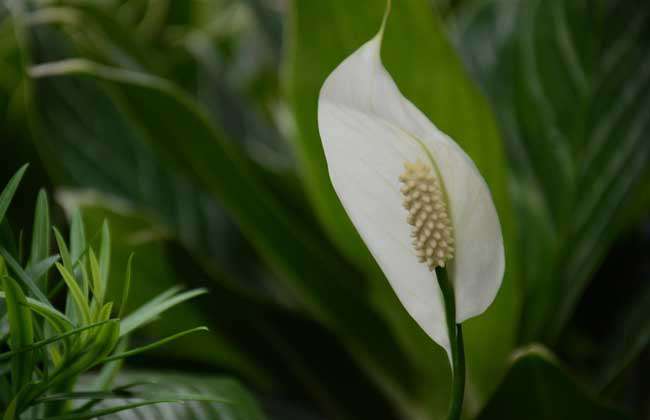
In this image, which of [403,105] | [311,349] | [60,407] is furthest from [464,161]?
[311,349]

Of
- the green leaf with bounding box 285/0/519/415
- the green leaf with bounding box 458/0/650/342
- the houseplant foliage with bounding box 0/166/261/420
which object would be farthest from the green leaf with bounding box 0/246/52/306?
the green leaf with bounding box 458/0/650/342

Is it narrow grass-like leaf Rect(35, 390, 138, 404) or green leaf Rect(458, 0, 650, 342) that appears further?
green leaf Rect(458, 0, 650, 342)

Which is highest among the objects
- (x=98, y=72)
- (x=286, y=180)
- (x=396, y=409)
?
(x=98, y=72)

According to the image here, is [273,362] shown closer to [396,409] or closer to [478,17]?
[396,409]

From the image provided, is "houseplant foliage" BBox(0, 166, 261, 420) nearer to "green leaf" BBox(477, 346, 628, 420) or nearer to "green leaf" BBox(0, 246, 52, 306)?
"green leaf" BBox(0, 246, 52, 306)

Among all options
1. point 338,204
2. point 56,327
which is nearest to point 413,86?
point 338,204

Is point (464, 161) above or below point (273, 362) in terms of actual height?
above

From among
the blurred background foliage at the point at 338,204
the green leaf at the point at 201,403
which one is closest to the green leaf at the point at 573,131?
the blurred background foliage at the point at 338,204
